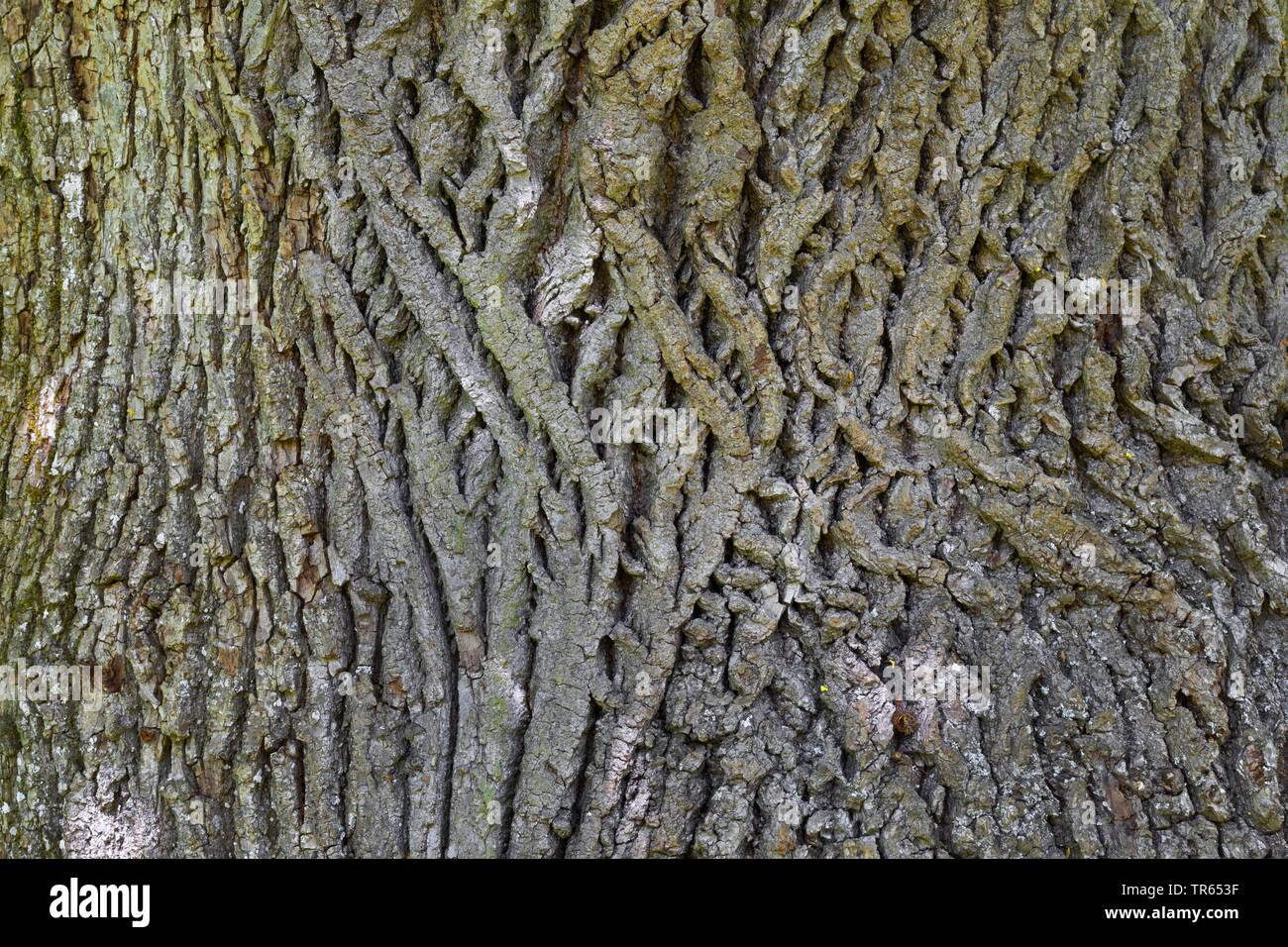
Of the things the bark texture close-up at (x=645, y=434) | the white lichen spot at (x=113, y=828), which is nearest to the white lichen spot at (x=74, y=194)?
the bark texture close-up at (x=645, y=434)

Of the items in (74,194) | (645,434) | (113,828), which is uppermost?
(74,194)

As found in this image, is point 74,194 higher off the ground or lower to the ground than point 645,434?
higher

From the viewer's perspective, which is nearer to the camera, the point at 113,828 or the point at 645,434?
the point at 645,434

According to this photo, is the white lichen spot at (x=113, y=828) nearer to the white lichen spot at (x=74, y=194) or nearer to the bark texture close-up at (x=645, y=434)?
the bark texture close-up at (x=645, y=434)

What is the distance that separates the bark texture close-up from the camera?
213cm

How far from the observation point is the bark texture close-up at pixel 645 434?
2.13 metres

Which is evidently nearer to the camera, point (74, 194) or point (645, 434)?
point (645, 434)

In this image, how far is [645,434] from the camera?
2.16 meters

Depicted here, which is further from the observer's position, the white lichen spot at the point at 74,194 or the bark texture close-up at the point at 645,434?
the white lichen spot at the point at 74,194

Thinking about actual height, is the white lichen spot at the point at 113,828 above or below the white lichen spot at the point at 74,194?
below

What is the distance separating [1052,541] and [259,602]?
179 centimetres

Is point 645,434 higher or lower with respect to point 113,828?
higher

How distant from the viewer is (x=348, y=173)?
2195 millimetres
